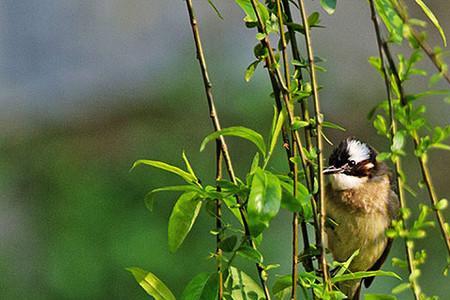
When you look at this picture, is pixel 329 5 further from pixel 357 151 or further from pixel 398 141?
pixel 357 151

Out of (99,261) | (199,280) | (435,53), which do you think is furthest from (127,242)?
(435,53)

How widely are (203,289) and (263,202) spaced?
0.11 meters

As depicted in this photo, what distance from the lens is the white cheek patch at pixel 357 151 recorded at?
5.26 ft

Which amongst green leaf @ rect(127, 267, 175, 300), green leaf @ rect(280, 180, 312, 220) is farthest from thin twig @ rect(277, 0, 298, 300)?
green leaf @ rect(127, 267, 175, 300)

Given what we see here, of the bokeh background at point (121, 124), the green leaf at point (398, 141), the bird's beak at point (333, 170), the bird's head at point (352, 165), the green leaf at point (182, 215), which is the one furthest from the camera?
the bokeh background at point (121, 124)

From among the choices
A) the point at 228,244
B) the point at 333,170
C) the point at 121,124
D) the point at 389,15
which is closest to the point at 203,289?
the point at 228,244

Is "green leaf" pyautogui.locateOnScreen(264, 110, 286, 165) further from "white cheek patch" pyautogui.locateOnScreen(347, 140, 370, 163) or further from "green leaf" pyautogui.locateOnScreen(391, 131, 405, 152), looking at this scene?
"white cheek patch" pyautogui.locateOnScreen(347, 140, 370, 163)

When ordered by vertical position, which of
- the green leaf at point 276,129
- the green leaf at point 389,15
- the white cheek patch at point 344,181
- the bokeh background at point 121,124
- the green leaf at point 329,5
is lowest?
the bokeh background at point 121,124

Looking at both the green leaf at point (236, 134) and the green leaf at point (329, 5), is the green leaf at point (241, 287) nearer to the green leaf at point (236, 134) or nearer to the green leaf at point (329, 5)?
the green leaf at point (236, 134)

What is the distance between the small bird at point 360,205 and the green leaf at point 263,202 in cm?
87

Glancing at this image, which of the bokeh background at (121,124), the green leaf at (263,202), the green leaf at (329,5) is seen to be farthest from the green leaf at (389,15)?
the bokeh background at (121,124)

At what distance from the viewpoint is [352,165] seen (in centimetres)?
161

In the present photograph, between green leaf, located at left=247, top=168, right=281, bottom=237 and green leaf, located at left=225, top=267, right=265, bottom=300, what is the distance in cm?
11

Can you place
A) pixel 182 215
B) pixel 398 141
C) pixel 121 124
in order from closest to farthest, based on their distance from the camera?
pixel 398 141 < pixel 182 215 < pixel 121 124
